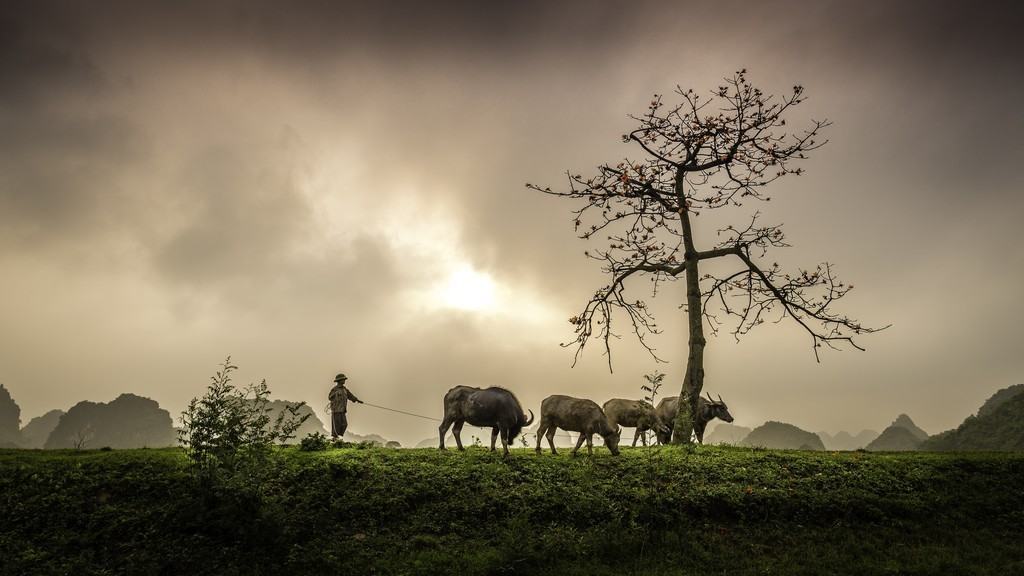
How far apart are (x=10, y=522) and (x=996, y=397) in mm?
141045

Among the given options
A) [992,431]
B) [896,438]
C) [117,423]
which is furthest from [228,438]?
[117,423]

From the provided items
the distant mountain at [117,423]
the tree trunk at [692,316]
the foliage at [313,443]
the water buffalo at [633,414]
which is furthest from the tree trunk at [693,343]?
the distant mountain at [117,423]

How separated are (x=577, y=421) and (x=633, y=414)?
4584 mm

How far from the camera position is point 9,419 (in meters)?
191

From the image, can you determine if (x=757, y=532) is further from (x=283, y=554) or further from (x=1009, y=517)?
(x=283, y=554)

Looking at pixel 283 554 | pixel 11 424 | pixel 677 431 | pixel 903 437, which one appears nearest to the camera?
pixel 283 554

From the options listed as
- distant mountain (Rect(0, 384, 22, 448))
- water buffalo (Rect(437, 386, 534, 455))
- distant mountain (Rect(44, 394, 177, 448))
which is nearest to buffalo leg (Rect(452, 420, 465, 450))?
water buffalo (Rect(437, 386, 534, 455))

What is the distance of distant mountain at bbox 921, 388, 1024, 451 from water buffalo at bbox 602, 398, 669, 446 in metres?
43.4

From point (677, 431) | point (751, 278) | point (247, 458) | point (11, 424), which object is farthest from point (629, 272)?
point (11, 424)

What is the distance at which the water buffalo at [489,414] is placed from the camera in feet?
54.3

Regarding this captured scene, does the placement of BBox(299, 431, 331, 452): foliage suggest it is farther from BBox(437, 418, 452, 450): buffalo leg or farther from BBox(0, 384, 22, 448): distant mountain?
BBox(0, 384, 22, 448): distant mountain

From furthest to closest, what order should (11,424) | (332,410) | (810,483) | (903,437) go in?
1. (11,424)
2. (903,437)
3. (332,410)
4. (810,483)

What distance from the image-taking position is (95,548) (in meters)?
10.4

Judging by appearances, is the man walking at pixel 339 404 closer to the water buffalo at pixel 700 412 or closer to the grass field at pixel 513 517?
the grass field at pixel 513 517
